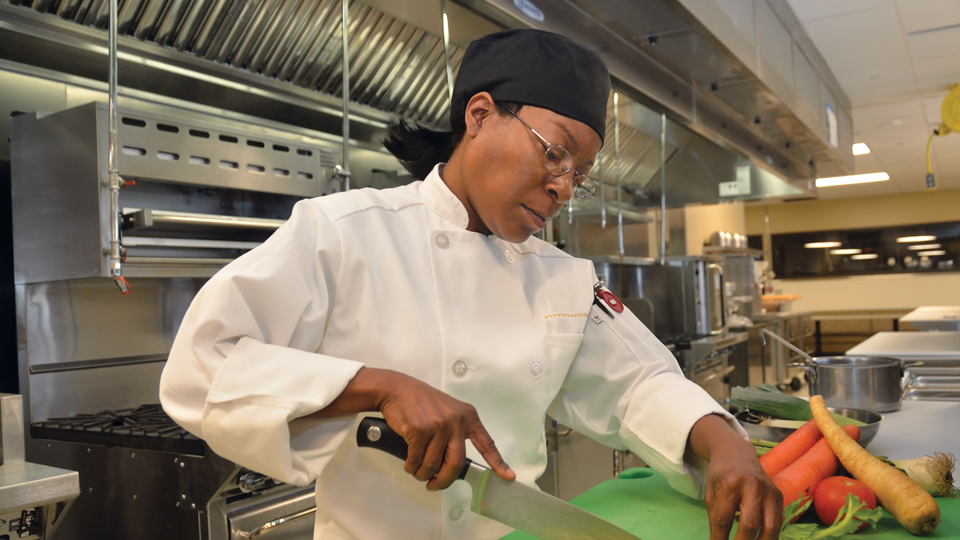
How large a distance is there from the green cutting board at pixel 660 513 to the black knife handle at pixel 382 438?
0.33 metres

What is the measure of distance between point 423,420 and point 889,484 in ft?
2.71

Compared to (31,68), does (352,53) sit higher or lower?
higher

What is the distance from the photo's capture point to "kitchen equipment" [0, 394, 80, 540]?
1.35m

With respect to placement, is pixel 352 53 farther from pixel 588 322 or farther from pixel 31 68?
pixel 588 322

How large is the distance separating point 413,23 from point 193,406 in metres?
2.19

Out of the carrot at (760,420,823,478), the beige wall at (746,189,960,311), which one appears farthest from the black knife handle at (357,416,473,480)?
the beige wall at (746,189,960,311)

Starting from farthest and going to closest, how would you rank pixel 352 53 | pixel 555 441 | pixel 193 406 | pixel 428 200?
pixel 555 441
pixel 352 53
pixel 428 200
pixel 193 406

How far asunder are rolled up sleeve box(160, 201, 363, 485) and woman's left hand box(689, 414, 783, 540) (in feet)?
1.72

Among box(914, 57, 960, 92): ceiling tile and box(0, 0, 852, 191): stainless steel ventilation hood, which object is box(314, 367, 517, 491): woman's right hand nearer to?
box(0, 0, 852, 191): stainless steel ventilation hood

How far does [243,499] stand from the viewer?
→ 1.76 m

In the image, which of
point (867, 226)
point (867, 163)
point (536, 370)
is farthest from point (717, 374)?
point (867, 226)

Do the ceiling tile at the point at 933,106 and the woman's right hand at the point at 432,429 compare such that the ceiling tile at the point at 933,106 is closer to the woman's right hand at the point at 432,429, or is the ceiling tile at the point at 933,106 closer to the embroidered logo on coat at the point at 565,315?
the embroidered logo on coat at the point at 565,315

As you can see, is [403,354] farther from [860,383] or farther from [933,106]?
[933,106]

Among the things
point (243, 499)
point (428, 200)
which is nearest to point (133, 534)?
point (243, 499)
